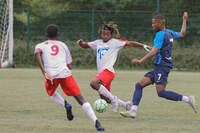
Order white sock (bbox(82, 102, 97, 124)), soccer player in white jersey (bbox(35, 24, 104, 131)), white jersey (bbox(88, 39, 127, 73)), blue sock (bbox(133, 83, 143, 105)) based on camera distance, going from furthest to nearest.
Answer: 1. white jersey (bbox(88, 39, 127, 73))
2. blue sock (bbox(133, 83, 143, 105))
3. soccer player in white jersey (bbox(35, 24, 104, 131))
4. white sock (bbox(82, 102, 97, 124))

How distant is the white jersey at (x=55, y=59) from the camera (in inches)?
290

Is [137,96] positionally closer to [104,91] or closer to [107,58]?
[104,91]

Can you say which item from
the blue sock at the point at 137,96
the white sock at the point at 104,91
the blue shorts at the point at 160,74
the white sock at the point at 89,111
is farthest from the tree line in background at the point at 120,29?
the white sock at the point at 89,111

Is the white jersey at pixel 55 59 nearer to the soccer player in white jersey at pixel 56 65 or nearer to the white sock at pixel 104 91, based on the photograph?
the soccer player in white jersey at pixel 56 65

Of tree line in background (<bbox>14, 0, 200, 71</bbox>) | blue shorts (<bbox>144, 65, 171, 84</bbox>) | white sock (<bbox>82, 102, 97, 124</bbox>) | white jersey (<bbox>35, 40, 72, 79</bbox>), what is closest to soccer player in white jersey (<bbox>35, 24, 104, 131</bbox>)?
white jersey (<bbox>35, 40, 72, 79</bbox>)

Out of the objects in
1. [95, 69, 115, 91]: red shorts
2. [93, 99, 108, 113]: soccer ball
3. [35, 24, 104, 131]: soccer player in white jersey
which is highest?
[35, 24, 104, 131]: soccer player in white jersey

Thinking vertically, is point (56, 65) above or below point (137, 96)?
above

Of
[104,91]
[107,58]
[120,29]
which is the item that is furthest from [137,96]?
[120,29]

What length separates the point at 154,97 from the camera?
38.3ft

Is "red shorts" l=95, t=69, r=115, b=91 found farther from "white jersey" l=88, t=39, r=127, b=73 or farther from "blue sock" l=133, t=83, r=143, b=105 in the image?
"blue sock" l=133, t=83, r=143, b=105

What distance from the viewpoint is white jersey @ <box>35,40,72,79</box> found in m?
7.36


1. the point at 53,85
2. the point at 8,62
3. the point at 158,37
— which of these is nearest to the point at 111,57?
the point at 158,37

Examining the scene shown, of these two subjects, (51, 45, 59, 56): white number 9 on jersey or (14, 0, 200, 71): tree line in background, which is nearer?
(51, 45, 59, 56): white number 9 on jersey

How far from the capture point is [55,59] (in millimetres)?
7379
